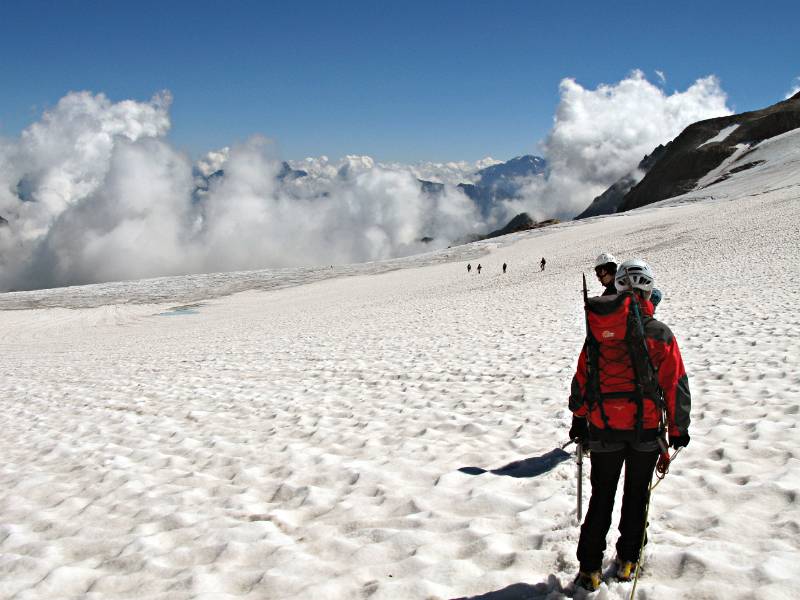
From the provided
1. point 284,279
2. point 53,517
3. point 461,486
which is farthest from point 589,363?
point 284,279

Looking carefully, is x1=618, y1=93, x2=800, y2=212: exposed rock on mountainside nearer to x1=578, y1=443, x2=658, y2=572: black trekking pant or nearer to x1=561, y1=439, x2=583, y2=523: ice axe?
x1=561, y1=439, x2=583, y2=523: ice axe

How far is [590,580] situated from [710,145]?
6404 inches

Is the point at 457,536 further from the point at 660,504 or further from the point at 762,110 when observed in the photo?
the point at 762,110

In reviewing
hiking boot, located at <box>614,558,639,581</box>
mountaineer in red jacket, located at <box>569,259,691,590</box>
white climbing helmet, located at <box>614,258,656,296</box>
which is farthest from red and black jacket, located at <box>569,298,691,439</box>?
hiking boot, located at <box>614,558,639,581</box>

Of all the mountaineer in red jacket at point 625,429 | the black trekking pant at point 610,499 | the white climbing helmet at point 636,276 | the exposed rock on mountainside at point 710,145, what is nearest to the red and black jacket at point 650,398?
the mountaineer in red jacket at point 625,429

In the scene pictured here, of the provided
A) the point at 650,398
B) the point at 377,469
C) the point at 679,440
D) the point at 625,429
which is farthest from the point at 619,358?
the point at 377,469

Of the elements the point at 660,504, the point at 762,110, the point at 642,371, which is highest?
the point at 762,110

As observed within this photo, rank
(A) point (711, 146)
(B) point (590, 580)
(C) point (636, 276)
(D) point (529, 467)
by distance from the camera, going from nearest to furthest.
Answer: (B) point (590, 580), (C) point (636, 276), (D) point (529, 467), (A) point (711, 146)

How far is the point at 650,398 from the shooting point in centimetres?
422

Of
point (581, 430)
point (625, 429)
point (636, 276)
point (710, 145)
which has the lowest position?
point (581, 430)

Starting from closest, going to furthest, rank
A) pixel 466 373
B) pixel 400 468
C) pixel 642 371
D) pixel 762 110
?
1. pixel 642 371
2. pixel 400 468
3. pixel 466 373
4. pixel 762 110

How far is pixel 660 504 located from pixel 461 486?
2076 mm

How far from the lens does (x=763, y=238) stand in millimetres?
37219

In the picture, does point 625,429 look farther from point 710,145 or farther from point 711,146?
point 710,145
